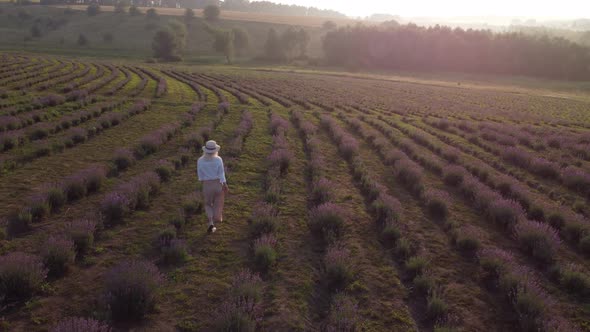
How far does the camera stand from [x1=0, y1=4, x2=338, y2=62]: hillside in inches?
4259

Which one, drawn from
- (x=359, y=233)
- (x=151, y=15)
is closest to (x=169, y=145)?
(x=359, y=233)

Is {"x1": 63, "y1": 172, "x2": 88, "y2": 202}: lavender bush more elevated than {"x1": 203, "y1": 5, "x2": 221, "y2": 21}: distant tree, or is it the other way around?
{"x1": 203, "y1": 5, "x2": 221, "y2": 21}: distant tree

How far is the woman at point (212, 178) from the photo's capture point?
26.0 feet

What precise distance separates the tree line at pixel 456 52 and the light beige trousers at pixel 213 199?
98.7 m

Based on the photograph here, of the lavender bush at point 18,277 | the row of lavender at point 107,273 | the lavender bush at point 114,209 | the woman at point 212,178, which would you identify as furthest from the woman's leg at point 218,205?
the lavender bush at point 18,277

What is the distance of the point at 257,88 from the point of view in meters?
41.4

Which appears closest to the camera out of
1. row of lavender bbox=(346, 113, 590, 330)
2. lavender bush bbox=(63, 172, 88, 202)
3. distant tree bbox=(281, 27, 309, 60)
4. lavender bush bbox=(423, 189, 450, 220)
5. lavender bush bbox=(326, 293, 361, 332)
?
lavender bush bbox=(326, 293, 361, 332)

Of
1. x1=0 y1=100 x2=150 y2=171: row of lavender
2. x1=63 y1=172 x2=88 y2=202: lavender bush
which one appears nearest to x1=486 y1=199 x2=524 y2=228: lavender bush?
x1=63 y1=172 x2=88 y2=202: lavender bush

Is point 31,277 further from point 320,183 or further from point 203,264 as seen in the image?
point 320,183

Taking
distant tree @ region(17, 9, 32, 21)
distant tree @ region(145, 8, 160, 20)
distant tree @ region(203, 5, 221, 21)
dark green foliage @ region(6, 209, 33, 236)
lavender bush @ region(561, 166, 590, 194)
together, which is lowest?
dark green foliage @ region(6, 209, 33, 236)

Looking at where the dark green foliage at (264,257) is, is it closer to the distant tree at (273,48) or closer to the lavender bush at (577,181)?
the lavender bush at (577,181)

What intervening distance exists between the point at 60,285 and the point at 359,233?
616cm

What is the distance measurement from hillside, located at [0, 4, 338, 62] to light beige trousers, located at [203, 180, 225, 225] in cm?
9522

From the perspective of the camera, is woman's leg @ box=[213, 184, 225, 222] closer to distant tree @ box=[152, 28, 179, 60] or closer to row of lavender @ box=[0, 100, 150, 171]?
row of lavender @ box=[0, 100, 150, 171]
